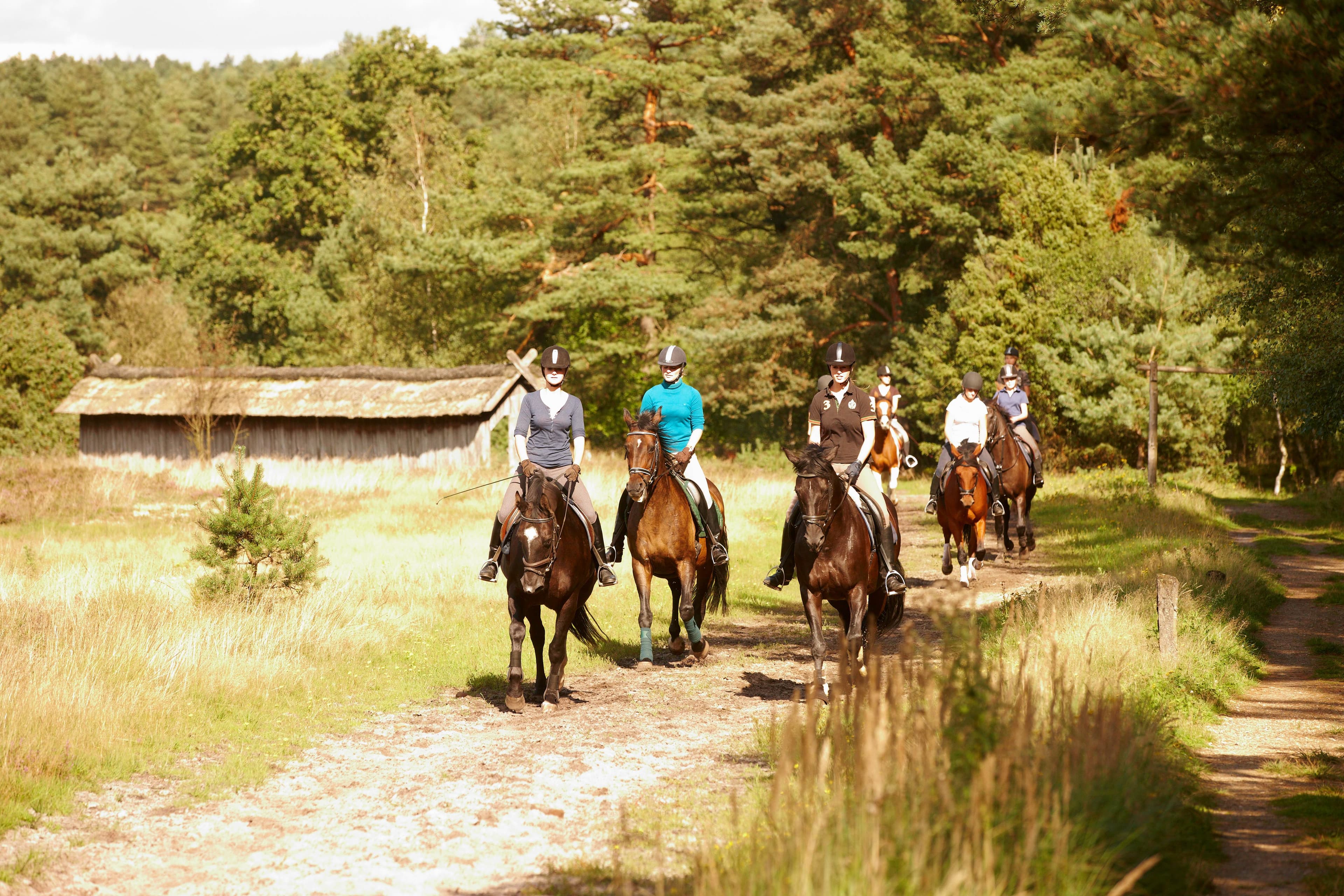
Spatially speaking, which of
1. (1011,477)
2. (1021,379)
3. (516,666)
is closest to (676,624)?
(516,666)

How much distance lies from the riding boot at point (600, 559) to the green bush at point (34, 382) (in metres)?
39.4

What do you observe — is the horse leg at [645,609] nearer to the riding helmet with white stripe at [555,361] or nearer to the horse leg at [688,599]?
the horse leg at [688,599]

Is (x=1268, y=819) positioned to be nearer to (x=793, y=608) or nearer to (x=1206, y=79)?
(x=1206, y=79)

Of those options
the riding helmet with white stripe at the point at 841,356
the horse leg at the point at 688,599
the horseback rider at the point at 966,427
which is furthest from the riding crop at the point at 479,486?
the horseback rider at the point at 966,427

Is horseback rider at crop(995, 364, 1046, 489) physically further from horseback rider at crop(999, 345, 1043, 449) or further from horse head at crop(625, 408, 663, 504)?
horse head at crop(625, 408, 663, 504)

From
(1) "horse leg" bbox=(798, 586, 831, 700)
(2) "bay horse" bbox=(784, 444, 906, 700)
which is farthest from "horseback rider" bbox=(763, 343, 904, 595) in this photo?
(1) "horse leg" bbox=(798, 586, 831, 700)

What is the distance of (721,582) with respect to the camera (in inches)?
488

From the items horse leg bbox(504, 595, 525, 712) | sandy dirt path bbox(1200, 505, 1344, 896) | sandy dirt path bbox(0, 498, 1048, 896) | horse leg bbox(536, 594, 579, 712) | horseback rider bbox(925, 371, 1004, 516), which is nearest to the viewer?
sandy dirt path bbox(0, 498, 1048, 896)

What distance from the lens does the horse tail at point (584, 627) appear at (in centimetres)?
1084

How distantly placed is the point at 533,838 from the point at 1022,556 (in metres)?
13.6

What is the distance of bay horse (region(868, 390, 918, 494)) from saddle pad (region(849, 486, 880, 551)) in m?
10.5

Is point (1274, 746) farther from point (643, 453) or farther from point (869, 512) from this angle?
point (643, 453)

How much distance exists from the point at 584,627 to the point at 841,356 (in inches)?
137

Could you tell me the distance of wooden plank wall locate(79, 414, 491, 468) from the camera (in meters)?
35.0
